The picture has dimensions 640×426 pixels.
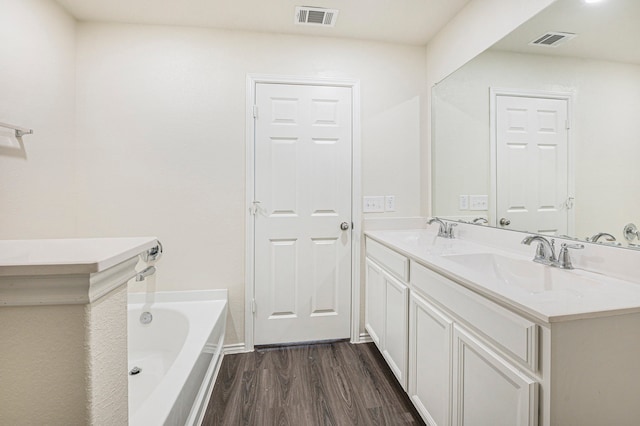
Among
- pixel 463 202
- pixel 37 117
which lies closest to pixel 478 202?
pixel 463 202

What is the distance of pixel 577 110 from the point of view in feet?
4.21

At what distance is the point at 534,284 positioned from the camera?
1.31 meters

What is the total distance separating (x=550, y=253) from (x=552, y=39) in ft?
3.31

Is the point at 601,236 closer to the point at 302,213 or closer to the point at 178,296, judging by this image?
the point at 302,213

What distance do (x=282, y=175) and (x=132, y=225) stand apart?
A: 45.3 inches

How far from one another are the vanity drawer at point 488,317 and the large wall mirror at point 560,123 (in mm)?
614

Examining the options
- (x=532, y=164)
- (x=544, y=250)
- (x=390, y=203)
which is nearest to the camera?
(x=544, y=250)

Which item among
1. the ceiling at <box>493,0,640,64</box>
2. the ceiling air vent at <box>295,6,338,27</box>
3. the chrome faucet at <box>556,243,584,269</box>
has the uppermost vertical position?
the ceiling air vent at <box>295,6,338,27</box>

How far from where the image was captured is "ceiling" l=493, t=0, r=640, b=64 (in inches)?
43.8

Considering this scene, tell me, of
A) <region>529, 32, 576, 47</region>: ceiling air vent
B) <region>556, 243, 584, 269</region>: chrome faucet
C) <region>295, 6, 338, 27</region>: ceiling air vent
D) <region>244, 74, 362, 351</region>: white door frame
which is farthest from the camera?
<region>244, 74, 362, 351</region>: white door frame

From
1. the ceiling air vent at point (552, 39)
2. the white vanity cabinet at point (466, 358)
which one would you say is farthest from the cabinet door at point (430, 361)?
the ceiling air vent at point (552, 39)

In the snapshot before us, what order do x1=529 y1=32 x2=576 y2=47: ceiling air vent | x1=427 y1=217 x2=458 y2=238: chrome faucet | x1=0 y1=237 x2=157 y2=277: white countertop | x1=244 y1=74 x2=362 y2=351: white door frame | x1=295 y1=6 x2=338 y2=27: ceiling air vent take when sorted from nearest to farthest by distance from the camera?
1. x1=0 y1=237 x2=157 y2=277: white countertop
2. x1=529 y1=32 x2=576 y2=47: ceiling air vent
3. x1=295 y1=6 x2=338 y2=27: ceiling air vent
4. x1=427 y1=217 x2=458 y2=238: chrome faucet
5. x1=244 y1=74 x2=362 y2=351: white door frame

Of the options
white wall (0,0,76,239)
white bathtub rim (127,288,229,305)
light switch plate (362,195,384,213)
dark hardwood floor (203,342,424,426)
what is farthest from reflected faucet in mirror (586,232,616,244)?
white wall (0,0,76,239)

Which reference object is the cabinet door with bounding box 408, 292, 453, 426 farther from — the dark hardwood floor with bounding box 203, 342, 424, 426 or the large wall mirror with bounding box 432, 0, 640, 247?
the large wall mirror with bounding box 432, 0, 640, 247
